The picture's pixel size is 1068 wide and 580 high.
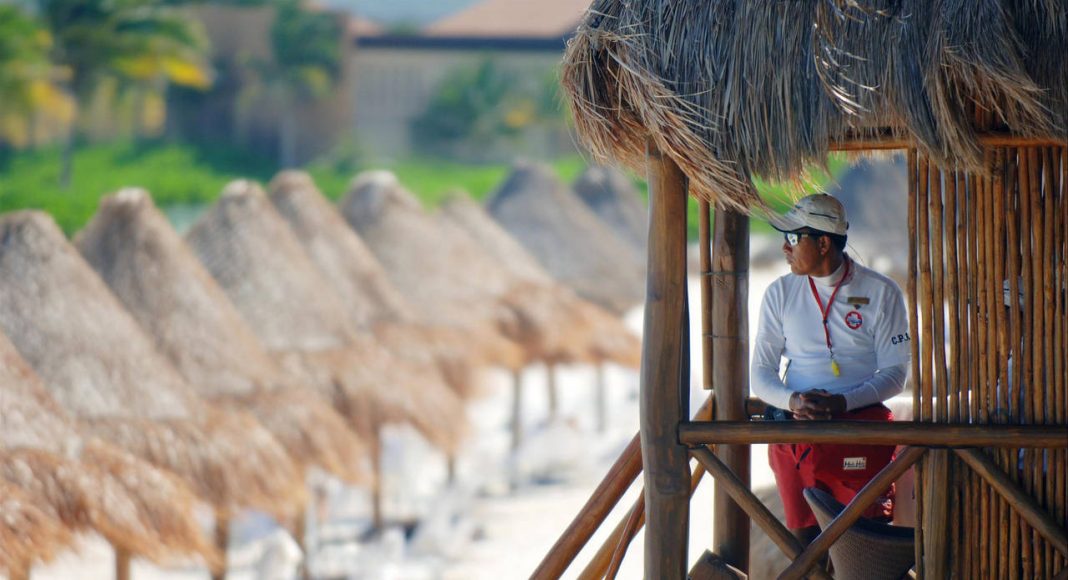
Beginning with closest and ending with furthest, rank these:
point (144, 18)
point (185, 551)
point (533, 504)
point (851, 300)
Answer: point (851, 300)
point (185, 551)
point (533, 504)
point (144, 18)

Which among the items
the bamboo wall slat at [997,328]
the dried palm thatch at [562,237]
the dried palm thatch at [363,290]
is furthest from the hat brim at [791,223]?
the dried palm thatch at [562,237]

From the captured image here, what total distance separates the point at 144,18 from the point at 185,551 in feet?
77.6

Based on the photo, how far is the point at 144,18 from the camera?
28562 mm

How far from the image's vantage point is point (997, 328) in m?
3.28

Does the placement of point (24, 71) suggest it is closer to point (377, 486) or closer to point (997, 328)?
point (377, 486)

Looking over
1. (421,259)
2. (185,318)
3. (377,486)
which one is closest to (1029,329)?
(185,318)

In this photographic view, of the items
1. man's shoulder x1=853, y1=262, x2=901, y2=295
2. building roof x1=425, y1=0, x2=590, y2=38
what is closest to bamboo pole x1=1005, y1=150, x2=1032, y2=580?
man's shoulder x1=853, y1=262, x2=901, y2=295

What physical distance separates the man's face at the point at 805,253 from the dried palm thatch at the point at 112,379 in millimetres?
5133

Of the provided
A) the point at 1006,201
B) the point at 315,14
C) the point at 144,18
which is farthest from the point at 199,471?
the point at 315,14

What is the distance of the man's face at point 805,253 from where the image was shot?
353 centimetres

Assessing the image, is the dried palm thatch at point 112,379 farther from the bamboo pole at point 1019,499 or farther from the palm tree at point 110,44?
the palm tree at point 110,44

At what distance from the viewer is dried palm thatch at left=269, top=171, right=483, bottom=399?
12.1 metres

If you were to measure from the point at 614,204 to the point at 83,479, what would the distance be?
50.9ft

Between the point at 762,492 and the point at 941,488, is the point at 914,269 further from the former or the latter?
the point at 762,492
